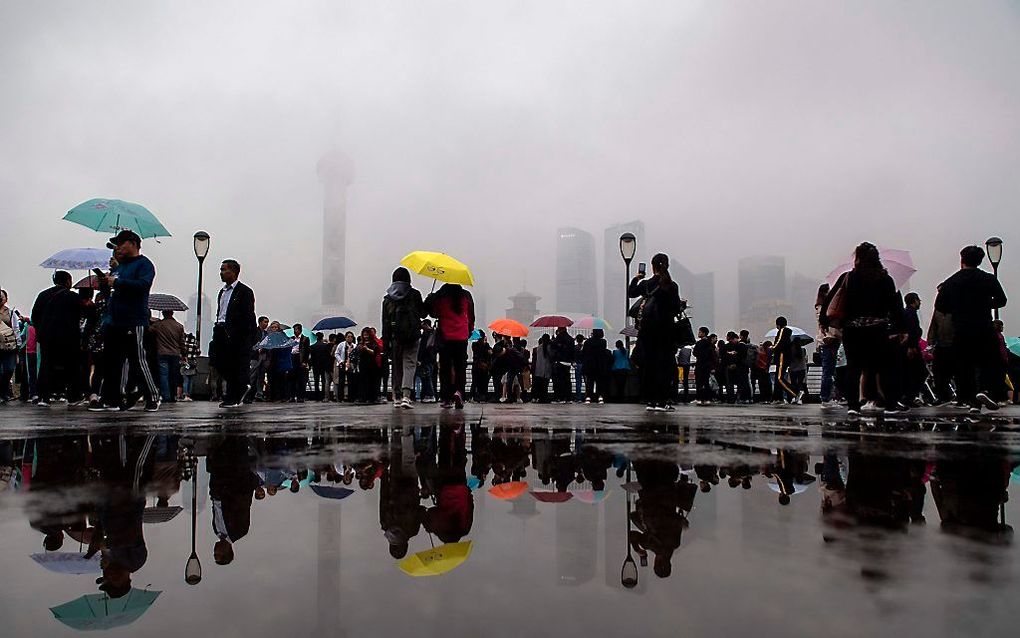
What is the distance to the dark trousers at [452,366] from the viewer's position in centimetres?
927

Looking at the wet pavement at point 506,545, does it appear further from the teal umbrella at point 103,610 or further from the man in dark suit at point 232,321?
the man in dark suit at point 232,321

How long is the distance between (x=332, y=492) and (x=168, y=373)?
39.5 ft

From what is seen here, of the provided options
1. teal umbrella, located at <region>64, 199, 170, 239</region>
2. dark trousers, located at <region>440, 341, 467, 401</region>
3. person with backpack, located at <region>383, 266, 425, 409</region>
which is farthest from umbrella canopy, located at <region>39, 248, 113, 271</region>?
dark trousers, located at <region>440, 341, 467, 401</region>

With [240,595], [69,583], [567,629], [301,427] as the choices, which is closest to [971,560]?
[567,629]

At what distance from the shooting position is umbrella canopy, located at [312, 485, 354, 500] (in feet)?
7.70

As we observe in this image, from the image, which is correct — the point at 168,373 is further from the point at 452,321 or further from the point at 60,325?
the point at 452,321

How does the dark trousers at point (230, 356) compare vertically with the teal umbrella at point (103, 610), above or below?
above

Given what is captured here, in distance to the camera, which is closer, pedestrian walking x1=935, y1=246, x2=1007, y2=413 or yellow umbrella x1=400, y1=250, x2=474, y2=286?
pedestrian walking x1=935, y1=246, x2=1007, y2=413

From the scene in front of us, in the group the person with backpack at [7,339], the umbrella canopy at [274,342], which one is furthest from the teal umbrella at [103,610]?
the umbrella canopy at [274,342]

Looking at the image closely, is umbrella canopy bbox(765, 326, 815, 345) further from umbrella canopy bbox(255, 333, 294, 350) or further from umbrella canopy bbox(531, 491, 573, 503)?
umbrella canopy bbox(531, 491, 573, 503)

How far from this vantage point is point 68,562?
60.5 inches

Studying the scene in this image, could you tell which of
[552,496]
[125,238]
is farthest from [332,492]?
[125,238]

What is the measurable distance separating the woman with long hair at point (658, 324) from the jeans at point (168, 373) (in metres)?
8.71

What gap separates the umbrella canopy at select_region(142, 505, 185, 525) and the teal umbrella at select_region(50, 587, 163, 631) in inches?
26.1
